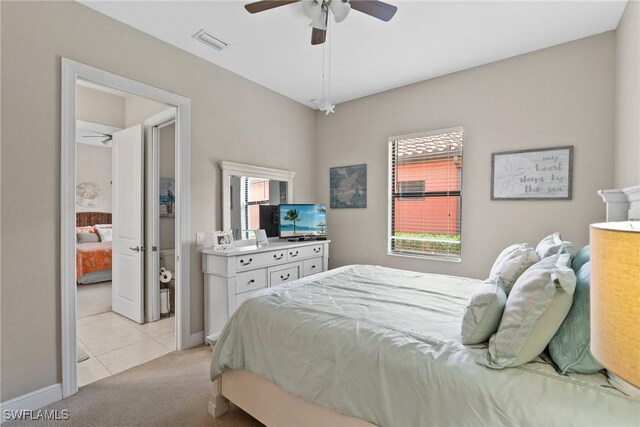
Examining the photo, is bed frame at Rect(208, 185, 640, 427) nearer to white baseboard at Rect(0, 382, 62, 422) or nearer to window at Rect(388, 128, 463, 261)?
white baseboard at Rect(0, 382, 62, 422)

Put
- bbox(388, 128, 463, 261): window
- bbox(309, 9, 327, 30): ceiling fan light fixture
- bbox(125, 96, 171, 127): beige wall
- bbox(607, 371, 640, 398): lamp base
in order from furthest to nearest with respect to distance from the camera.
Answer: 1. bbox(125, 96, 171, 127): beige wall
2. bbox(388, 128, 463, 261): window
3. bbox(309, 9, 327, 30): ceiling fan light fixture
4. bbox(607, 371, 640, 398): lamp base

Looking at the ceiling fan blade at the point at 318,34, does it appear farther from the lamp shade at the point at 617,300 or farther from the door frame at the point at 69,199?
the lamp shade at the point at 617,300

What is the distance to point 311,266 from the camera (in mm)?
3715

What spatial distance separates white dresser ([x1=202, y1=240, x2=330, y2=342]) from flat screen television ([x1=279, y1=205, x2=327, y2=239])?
1.26 ft

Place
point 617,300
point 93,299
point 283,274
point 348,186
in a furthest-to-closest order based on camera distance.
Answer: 1. point 93,299
2. point 348,186
3. point 283,274
4. point 617,300

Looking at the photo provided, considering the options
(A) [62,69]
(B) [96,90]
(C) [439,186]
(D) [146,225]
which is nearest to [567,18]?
(C) [439,186]

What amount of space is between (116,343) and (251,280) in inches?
58.0

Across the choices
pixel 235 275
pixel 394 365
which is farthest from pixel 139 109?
pixel 394 365

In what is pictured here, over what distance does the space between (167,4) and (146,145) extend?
1.71 m

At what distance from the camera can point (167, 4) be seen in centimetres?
222

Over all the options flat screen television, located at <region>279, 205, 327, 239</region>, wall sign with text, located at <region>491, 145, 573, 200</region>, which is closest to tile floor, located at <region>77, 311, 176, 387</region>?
flat screen television, located at <region>279, 205, 327, 239</region>

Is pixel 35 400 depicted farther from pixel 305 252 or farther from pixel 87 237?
pixel 87 237

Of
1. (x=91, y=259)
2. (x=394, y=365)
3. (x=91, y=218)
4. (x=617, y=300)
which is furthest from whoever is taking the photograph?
(x=91, y=218)

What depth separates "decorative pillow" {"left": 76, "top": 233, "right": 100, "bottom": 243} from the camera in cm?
592
